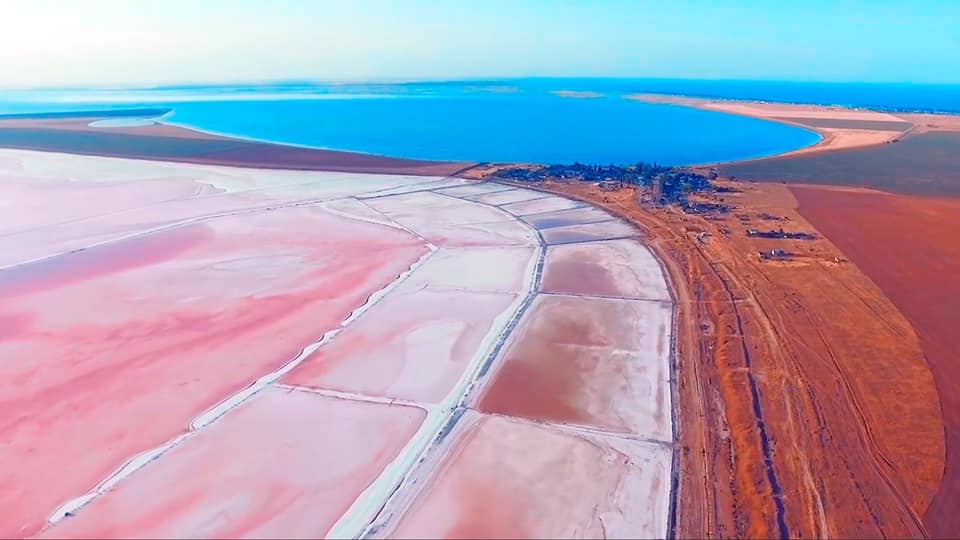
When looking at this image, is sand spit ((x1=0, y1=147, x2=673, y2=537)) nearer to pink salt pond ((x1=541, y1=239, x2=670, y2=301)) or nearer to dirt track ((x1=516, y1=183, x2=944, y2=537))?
pink salt pond ((x1=541, y1=239, x2=670, y2=301))

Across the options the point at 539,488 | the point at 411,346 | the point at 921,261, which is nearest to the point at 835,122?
the point at 921,261

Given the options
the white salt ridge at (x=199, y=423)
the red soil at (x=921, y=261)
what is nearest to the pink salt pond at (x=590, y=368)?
the white salt ridge at (x=199, y=423)

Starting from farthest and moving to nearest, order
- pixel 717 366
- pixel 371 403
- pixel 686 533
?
1. pixel 717 366
2. pixel 371 403
3. pixel 686 533

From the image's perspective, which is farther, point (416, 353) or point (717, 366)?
point (416, 353)

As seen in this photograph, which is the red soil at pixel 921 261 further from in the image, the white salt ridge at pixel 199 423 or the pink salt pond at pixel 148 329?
the pink salt pond at pixel 148 329

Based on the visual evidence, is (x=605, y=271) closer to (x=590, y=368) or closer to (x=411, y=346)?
(x=590, y=368)

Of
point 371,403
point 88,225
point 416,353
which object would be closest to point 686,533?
point 371,403

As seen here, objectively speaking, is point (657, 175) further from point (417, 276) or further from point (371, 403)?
point (371, 403)
